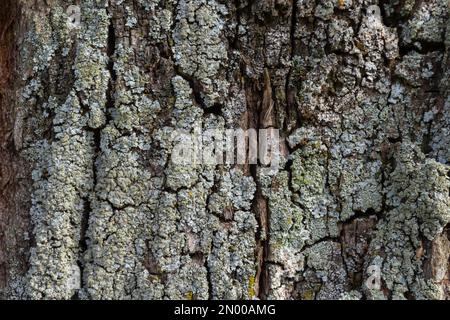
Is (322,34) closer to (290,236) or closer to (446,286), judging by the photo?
(290,236)

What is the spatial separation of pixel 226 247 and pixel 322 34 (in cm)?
73

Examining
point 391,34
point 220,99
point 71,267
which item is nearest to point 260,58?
point 220,99

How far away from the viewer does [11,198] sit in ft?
6.07

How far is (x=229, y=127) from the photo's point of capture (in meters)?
1.75

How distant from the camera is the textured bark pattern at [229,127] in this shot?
1715 millimetres

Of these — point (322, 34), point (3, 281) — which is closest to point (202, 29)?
point (322, 34)

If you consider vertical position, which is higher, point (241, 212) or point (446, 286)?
point (241, 212)

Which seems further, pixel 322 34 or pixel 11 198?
pixel 11 198

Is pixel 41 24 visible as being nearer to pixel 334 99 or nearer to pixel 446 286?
pixel 334 99

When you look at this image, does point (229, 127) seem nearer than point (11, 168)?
Yes

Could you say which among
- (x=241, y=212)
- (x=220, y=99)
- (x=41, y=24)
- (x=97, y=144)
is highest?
(x=41, y=24)

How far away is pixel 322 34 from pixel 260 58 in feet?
0.68

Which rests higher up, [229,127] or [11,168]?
[229,127]

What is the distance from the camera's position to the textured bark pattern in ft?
5.63
